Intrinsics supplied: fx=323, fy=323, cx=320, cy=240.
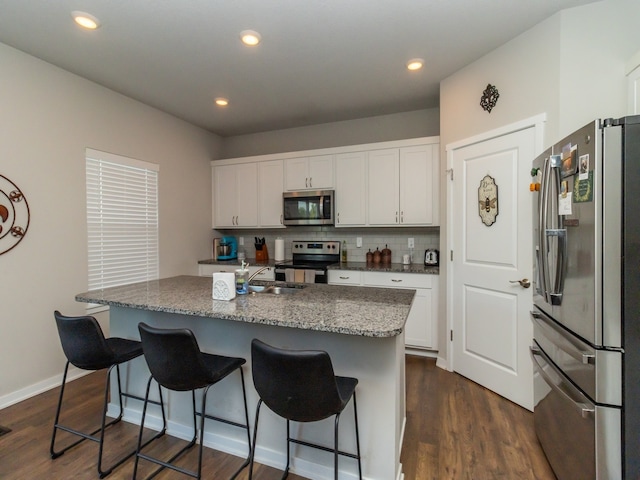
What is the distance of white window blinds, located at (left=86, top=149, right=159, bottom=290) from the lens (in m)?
3.20

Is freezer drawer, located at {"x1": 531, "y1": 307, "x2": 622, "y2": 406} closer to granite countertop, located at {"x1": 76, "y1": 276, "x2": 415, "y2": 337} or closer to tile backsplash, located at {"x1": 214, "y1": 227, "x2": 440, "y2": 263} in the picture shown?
granite countertop, located at {"x1": 76, "y1": 276, "x2": 415, "y2": 337}

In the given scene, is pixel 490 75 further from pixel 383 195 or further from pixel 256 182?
pixel 256 182

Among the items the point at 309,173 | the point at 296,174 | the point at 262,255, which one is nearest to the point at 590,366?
the point at 309,173

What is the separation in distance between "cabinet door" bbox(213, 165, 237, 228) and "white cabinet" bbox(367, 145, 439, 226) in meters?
2.01

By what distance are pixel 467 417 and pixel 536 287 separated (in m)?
1.09

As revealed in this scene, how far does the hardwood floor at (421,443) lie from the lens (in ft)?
5.96

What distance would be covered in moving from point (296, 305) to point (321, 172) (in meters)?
2.65

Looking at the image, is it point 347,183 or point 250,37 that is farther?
point 347,183

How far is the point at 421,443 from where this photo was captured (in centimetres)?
206

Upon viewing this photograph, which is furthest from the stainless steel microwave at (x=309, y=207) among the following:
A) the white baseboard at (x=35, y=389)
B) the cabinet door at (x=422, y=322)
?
the white baseboard at (x=35, y=389)

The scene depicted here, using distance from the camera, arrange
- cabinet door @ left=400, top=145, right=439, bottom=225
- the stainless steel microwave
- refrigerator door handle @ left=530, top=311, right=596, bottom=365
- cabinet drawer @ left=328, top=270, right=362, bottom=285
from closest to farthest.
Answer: refrigerator door handle @ left=530, top=311, right=596, bottom=365 → cabinet door @ left=400, top=145, right=439, bottom=225 → cabinet drawer @ left=328, top=270, right=362, bottom=285 → the stainless steel microwave

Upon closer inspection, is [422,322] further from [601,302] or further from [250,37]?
[250,37]

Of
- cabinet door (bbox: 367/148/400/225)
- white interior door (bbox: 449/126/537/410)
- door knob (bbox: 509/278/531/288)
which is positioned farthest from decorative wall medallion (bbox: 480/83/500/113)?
door knob (bbox: 509/278/531/288)

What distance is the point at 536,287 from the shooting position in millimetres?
2008
